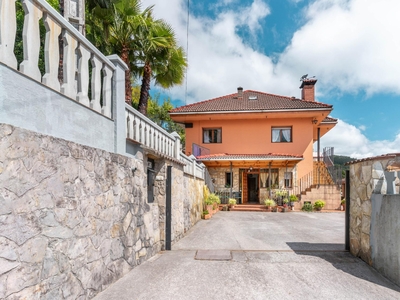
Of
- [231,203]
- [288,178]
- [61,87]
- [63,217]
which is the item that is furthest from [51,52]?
[288,178]

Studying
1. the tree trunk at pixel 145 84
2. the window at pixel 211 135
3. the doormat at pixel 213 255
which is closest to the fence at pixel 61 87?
the doormat at pixel 213 255

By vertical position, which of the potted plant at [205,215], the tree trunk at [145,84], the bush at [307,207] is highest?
the tree trunk at [145,84]

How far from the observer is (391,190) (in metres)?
4.53

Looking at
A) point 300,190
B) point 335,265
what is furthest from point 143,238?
point 300,190

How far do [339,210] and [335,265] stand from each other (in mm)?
11252

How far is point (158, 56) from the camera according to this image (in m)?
10.4

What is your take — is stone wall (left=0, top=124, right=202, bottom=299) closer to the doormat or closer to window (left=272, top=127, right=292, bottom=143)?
the doormat

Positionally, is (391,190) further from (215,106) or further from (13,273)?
(215,106)

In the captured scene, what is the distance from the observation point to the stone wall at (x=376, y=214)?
4.01 meters

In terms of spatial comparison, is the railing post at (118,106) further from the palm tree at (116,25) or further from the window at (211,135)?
the window at (211,135)

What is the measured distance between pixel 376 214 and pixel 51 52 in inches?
236

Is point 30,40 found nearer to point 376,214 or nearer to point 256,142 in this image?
point 376,214

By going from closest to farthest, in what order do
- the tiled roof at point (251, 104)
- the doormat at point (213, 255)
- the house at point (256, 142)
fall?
the doormat at point (213, 255) → the house at point (256, 142) → the tiled roof at point (251, 104)

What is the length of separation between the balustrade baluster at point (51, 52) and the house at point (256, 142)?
502 inches
